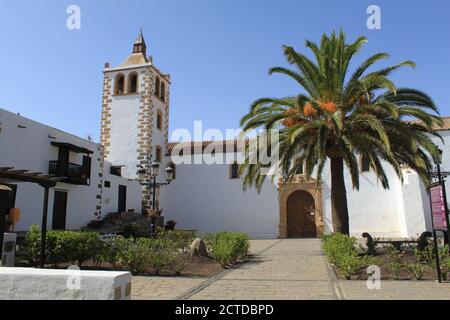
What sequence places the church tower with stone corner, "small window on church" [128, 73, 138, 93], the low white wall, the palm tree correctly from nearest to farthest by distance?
1. the low white wall
2. the palm tree
3. the church tower with stone corner
4. "small window on church" [128, 73, 138, 93]

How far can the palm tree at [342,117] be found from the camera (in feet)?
35.1

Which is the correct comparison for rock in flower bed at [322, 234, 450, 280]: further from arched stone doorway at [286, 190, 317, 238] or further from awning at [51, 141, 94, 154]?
Answer: arched stone doorway at [286, 190, 317, 238]

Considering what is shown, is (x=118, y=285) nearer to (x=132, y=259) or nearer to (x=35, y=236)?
(x=132, y=259)

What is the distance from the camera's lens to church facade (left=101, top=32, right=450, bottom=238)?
72.5 ft

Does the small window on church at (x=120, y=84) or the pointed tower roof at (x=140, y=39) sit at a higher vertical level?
the pointed tower roof at (x=140, y=39)

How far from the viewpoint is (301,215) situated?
76.9 ft

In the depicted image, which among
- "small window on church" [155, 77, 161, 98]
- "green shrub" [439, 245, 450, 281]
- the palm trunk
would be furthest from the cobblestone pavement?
"small window on church" [155, 77, 161, 98]

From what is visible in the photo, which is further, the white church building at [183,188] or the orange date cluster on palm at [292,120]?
the white church building at [183,188]

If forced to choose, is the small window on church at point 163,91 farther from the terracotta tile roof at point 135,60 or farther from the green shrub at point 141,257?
the green shrub at point 141,257

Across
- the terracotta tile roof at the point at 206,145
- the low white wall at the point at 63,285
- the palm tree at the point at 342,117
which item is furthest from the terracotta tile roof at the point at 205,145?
the low white wall at the point at 63,285

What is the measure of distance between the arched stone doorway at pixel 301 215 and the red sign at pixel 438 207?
52.7 ft

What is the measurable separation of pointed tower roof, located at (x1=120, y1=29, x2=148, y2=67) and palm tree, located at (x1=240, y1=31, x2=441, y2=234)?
A: 52.1ft

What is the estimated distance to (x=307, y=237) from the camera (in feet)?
75.3

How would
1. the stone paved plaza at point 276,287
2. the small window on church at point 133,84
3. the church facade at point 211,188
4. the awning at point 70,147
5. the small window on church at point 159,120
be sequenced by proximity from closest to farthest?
the stone paved plaza at point 276,287 < the awning at point 70,147 < the church facade at point 211,188 < the small window on church at point 133,84 < the small window on church at point 159,120
